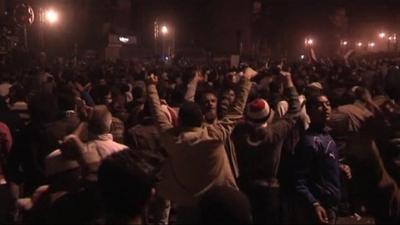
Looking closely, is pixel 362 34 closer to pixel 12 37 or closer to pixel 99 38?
pixel 99 38

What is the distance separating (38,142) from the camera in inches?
244

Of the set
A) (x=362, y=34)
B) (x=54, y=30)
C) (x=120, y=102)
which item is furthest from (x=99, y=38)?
(x=362, y=34)

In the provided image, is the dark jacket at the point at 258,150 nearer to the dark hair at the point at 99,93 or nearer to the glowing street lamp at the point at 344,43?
the dark hair at the point at 99,93

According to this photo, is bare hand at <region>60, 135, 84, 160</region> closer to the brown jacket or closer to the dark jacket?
the brown jacket

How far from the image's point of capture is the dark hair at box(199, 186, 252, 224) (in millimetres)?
3105

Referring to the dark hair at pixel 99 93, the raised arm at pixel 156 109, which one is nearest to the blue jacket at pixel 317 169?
the raised arm at pixel 156 109

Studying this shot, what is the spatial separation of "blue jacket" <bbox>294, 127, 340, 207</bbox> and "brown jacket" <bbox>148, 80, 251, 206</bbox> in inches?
23.6

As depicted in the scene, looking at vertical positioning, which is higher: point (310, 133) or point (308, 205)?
point (310, 133)

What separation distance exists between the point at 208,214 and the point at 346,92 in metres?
6.09

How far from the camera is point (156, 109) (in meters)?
6.25

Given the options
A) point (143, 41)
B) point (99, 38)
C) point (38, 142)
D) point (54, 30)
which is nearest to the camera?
point (38, 142)

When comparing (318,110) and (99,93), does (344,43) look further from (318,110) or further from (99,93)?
(318,110)

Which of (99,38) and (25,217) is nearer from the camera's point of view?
(25,217)

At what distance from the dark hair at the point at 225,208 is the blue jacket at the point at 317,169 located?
2461 mm
